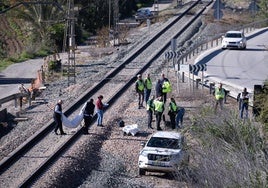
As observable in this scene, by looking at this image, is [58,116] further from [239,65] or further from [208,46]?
[208,46]

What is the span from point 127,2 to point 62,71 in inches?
1653

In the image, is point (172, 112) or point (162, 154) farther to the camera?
point (172, 112)

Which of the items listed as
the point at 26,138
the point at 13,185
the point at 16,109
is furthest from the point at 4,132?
the point at 13,185

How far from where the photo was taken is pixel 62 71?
4606 cm

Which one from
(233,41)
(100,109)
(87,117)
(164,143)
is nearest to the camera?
(164,143)

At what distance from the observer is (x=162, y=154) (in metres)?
21.5

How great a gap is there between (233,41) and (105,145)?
98.1 feet

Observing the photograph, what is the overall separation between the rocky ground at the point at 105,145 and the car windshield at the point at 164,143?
0.85 meters

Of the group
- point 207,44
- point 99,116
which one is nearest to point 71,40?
point 99,116

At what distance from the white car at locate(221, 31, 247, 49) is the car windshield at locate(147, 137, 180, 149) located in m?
32.1

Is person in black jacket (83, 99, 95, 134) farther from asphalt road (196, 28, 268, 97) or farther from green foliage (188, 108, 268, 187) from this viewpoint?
asphalt road (196, 28, 268, 97)

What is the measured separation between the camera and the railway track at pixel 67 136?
22.1 metres

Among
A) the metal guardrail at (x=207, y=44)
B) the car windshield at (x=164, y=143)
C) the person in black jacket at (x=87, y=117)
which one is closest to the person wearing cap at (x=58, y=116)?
the person in black jacket at (x=87, y=117)

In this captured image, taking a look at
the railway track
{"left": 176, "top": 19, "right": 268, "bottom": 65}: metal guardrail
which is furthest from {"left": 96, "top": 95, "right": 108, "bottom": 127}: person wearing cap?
{"left": 176, "top": 19, "right": 268, "bottom": 65}: metal guardrail
